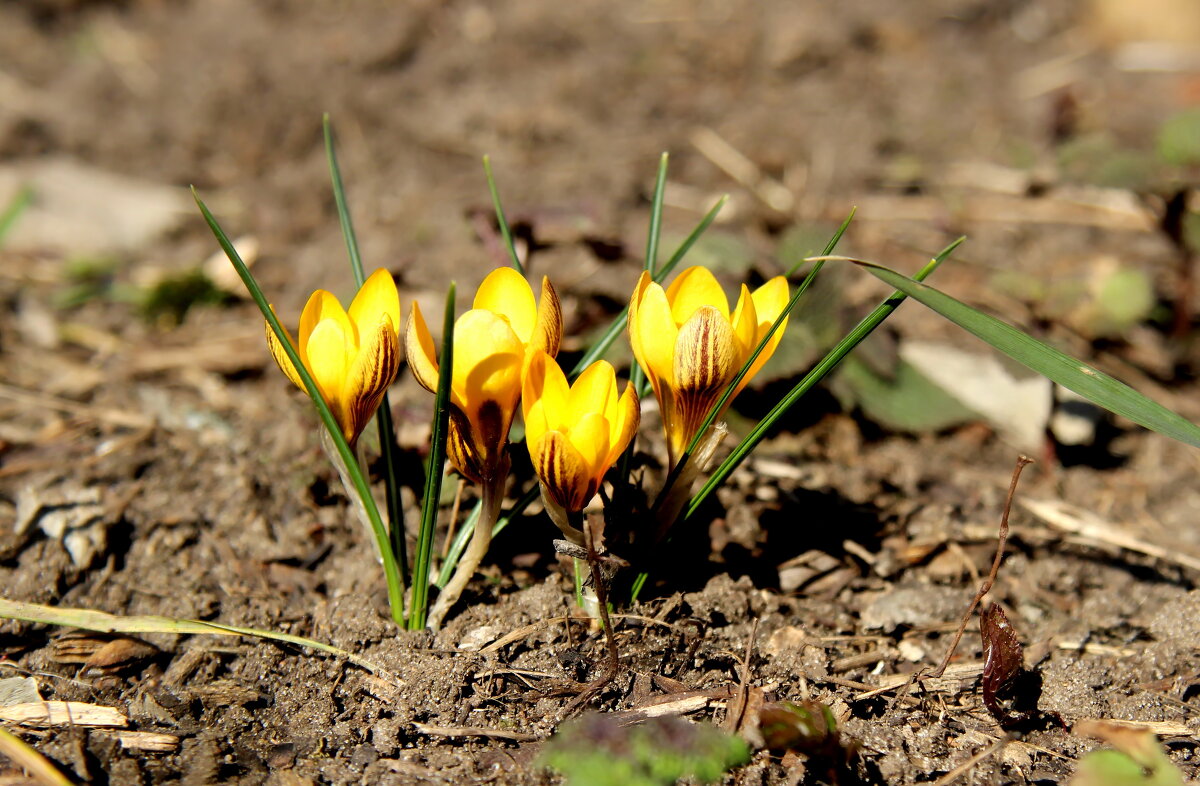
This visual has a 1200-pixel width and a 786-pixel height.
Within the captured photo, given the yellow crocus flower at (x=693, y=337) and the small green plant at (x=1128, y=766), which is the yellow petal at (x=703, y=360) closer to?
the yellow crocus flower at (x=693, y=337)

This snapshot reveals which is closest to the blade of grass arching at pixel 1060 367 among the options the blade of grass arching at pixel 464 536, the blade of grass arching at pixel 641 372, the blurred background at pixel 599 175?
the blade of grass arching at pixel 641 372

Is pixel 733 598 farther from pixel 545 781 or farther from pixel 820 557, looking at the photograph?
pixel 545 781

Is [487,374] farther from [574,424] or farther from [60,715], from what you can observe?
[60,715]

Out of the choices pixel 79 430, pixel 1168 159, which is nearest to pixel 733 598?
pixel 79 430

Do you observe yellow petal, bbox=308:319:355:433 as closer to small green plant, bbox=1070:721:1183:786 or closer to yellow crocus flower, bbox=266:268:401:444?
yellow crocus flower, bbox=266:268:401:444

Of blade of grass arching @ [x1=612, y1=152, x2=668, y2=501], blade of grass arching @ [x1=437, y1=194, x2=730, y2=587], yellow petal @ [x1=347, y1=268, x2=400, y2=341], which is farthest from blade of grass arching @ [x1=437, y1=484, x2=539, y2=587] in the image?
yellow petal @ [x1=347, y1=268, x2=400, y2=341]
